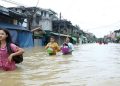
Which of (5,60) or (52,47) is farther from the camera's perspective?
(52,47)

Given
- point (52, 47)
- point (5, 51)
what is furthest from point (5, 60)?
point (52, 47)

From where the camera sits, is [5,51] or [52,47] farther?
[52,47]

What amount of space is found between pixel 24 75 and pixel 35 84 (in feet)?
4.66

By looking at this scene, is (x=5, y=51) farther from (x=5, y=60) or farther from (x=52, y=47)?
(x=52, y=47)

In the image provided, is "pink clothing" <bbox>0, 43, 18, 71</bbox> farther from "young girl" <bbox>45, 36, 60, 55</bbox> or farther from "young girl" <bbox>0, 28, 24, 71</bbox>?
"young girl" <bbox>45, 36, 60, 55</bbox>

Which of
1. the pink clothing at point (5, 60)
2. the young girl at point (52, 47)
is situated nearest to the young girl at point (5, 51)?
the pink clothing at point (5, 60)

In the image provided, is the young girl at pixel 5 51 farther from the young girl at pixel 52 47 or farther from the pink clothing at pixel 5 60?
the young girl at pixel 52 47

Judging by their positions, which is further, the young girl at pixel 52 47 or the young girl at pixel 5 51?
the young girl at pixel 52 47

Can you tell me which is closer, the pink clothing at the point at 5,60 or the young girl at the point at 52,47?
the pink clothing at the point at 5,60

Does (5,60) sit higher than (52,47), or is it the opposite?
(52,47)

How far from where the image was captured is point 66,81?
6234mm

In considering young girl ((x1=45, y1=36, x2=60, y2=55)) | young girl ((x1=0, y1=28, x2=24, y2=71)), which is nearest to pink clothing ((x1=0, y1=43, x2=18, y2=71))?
young girl ((x1=0, y1=28, x2=24, y2=71))

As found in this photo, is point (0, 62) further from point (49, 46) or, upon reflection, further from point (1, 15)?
point (1, 15)

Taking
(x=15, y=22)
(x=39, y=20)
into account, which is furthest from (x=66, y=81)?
(x=39, y=20)
